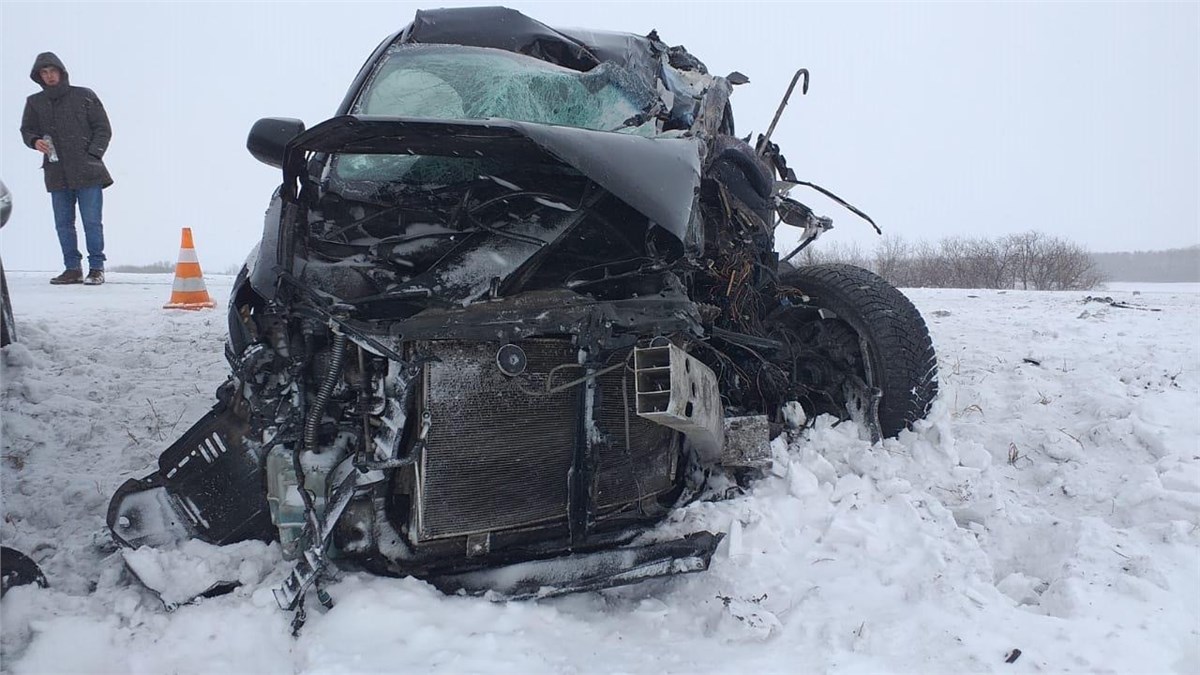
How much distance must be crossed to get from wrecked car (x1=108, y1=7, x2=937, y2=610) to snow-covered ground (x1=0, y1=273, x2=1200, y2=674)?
0.52 ft

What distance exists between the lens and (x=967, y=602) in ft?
6.80

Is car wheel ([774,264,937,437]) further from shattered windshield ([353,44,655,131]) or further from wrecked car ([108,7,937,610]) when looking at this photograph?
shattered windshield ([353,44,655,131])

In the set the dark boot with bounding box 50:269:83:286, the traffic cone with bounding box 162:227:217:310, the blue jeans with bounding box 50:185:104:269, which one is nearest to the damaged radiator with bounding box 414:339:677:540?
the traffic cone with bounding box 162:227:217:310

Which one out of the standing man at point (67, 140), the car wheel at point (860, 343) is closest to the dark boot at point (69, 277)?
the standing man at point (67, 140)

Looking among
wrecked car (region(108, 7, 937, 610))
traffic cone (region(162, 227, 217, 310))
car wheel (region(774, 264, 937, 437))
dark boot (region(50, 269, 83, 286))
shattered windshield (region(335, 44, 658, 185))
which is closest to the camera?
wrecked car (region(108, 7, 937, 610))

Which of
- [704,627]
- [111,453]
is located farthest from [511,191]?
[111,453]

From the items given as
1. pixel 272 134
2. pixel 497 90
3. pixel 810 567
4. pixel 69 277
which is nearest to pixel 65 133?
pixel 69 277

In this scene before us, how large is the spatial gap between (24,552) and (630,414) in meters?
2.11

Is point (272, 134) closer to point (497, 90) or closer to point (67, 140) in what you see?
point (497, 90)

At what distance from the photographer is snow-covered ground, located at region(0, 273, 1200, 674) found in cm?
191

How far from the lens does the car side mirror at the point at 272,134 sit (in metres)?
2.79

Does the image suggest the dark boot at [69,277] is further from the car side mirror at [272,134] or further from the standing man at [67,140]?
the car side mirror at [272,134]

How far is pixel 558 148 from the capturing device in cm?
196

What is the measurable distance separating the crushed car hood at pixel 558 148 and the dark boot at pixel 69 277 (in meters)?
5.43
